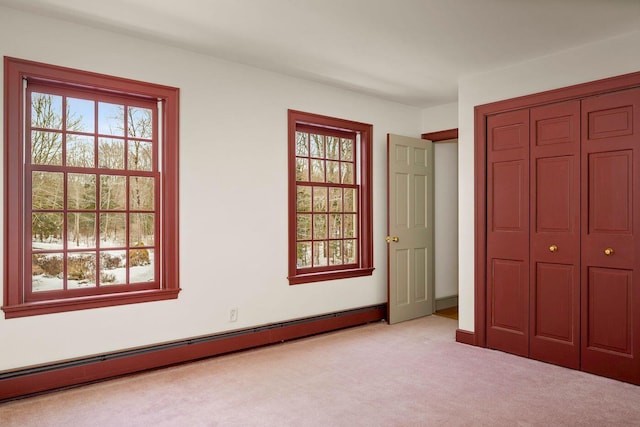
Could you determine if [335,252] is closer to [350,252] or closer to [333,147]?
[350,252]

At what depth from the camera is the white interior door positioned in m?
5.39

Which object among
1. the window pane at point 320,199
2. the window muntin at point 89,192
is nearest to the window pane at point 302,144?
the window pane at point 320,199

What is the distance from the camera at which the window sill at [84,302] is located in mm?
3121

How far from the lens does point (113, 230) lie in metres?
3.61

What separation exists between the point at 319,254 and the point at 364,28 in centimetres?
247

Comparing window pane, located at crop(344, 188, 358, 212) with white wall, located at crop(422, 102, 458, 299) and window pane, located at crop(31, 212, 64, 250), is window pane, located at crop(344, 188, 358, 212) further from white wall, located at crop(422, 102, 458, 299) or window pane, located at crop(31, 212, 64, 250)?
window pane, located at crop(31, 212, 64, 250)

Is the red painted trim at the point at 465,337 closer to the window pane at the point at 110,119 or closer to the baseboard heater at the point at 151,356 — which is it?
the baseboard heater at the point at 151,356

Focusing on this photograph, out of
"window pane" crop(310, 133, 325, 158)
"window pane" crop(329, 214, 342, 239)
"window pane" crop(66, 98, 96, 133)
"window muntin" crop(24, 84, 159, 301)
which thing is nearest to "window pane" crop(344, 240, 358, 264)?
"window pane" crop(329, 214, 342, 239)

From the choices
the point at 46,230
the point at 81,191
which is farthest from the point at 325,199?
the point at 46,230

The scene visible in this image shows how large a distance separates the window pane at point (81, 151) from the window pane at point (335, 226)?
2.55 meters

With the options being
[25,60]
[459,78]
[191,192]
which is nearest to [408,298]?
[459,78]

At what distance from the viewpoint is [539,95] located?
407 cm

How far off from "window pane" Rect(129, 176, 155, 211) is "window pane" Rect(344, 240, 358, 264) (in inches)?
91.8

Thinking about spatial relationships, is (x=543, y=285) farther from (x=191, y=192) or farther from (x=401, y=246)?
(x=191, y=192)
